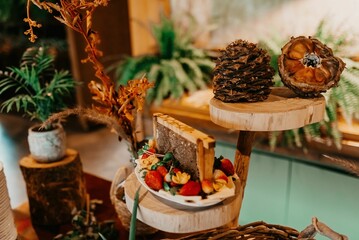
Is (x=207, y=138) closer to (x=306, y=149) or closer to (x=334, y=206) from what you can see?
(x=306, y=149)

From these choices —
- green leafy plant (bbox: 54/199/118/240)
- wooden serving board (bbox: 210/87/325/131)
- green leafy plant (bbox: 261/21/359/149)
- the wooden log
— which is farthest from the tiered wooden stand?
green leafy plant (bbox: 261/21/359/149)

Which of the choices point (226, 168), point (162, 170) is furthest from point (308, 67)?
point (162, 170)

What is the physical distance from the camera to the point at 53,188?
3.84 ft

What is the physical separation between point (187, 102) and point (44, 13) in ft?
9.33

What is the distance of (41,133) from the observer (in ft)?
3.73

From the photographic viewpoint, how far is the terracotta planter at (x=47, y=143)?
1.15 meters

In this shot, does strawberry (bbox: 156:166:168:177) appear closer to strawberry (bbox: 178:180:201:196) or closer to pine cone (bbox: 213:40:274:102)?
strawberry (bbox: 178:180:201:196)

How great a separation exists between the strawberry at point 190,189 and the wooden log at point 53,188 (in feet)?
2.12

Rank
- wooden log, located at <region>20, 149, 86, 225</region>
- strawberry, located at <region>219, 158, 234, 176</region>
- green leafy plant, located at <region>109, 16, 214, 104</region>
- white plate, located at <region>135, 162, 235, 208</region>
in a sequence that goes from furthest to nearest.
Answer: green leafy plant, located at <region>109, 16, 214, 104</region> < wooden log, located at <region>20, 149, 86, 225</region> < strawberry, located at <region>219, 158, 234, 176</region> < white plate, located at <region>135, 162, 235, 208</region>

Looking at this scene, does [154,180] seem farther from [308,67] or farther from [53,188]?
[53,188]

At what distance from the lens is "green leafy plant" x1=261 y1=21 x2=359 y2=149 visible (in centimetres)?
153

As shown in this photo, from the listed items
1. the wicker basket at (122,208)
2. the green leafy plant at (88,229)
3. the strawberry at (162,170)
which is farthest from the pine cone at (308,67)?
the green leafy plant at (88,229)

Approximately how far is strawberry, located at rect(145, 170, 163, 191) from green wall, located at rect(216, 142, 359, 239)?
45.7 inches

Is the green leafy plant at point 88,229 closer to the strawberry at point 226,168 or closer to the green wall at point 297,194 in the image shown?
the strawberry at point 226,168
